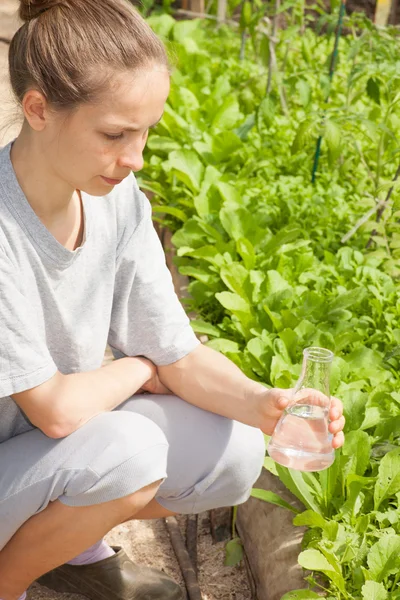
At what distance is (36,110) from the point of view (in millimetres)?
1771

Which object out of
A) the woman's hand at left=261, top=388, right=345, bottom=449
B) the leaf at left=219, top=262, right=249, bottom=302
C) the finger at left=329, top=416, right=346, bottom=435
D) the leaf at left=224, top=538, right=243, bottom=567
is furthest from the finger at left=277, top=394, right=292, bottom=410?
the leaf at left=219, top=262, right=249, bottom=302

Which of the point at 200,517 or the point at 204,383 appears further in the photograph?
the point at 200,517

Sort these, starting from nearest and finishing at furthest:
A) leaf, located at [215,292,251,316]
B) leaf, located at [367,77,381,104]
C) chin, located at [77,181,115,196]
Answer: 1. chin, located at [77,181,115,196]
2. leaf, located at [215,292,251,316]
3. leaf, located at [367,77,381,104]

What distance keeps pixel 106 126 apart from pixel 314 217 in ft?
7.14

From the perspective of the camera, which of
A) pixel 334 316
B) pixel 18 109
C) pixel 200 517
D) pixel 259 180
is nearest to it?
pixel 18 109

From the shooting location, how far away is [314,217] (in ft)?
12.6

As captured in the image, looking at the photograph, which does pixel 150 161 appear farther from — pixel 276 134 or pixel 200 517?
pixel 200 517

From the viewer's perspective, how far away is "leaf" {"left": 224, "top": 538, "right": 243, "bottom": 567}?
7.92 ft

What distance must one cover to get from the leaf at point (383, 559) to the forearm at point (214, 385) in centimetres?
38

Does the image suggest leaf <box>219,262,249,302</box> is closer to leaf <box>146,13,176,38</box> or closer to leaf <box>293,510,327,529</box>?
leaf <box>293,510,327,529</box>

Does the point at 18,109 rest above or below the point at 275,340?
above

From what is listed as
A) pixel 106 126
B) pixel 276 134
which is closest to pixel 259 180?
pixel 276 134

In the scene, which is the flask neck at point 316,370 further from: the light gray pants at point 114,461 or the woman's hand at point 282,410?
the light gray pants at point 114,461

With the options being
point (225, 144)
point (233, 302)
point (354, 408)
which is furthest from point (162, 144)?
point (354, 408)
